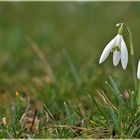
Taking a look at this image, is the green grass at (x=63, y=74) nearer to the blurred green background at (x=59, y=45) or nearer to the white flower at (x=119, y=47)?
the blurred green background at (x=59, y=45)

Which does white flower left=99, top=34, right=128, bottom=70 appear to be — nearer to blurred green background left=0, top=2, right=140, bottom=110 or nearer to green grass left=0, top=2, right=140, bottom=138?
green grass left=0, top=2, right=140, bottom=138

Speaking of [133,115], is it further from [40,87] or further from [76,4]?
Result: [76,4]

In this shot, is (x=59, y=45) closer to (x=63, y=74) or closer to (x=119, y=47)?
(x=63, y=74)

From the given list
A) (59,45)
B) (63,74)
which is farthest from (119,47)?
(59,45)

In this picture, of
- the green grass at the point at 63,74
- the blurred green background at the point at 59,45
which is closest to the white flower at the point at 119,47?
the green grass at the point at 63,74

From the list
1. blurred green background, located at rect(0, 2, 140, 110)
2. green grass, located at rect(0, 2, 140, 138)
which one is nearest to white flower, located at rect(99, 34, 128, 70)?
green grass, located at rect(0, 2, 140, 138)

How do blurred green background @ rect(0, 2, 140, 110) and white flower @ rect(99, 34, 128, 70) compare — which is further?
blurred green background @ rect(0, 2, 140, 110)
